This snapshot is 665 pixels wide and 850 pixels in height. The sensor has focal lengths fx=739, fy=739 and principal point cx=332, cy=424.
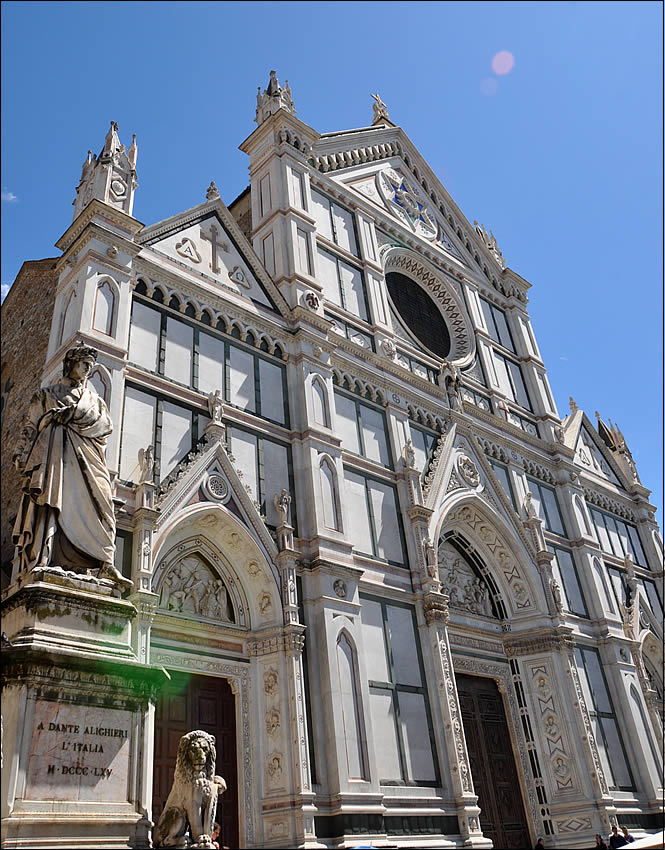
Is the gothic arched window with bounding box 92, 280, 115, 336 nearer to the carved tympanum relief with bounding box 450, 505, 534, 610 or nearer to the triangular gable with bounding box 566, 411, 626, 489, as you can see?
the carved tympanum relief with bounding box 450, 505, 534, 610

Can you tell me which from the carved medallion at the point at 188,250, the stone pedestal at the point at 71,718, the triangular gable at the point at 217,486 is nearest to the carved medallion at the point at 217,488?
the triangular gable at the point at 217,486

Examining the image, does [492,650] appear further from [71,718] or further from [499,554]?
[71,718]

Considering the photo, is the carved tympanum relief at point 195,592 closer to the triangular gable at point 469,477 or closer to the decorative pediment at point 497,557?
the triangular gable at point 469,477

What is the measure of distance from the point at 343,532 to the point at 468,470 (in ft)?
20.7

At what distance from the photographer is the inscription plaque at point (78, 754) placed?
737 cm

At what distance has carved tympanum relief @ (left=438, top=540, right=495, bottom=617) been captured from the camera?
18.6 meters

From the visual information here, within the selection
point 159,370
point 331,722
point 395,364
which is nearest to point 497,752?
point 331,722

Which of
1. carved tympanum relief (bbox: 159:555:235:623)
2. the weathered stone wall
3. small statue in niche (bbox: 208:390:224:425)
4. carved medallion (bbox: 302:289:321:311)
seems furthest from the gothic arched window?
carved medallion (bbox: 302:289:321:311)

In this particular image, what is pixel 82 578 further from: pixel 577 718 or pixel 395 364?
pixel 577 718

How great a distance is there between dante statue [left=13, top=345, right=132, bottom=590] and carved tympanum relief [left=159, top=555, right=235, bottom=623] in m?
3.30

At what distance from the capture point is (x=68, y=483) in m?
9.32

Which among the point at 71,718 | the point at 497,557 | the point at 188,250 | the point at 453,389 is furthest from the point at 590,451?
the point at 71,718

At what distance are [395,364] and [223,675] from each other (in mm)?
9633

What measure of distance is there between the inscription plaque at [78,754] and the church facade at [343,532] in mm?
128
